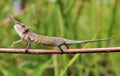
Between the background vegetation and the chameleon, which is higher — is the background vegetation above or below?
below

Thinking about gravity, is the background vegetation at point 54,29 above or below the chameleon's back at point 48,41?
below

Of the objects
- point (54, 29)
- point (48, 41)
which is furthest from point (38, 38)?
point (54, 29)

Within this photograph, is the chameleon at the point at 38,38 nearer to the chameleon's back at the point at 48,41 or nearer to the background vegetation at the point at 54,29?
the chameleon's back at the point at 48,41

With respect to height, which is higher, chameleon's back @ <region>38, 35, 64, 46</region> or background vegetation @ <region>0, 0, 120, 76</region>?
chameleon's back @ <region>38, 35, 64, 46</region>

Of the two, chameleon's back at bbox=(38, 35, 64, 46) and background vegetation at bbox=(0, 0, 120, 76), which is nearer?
chameleon's back at bbox=(38, 35, 64, 46)

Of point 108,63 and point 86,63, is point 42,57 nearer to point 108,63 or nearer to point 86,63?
point 86,63

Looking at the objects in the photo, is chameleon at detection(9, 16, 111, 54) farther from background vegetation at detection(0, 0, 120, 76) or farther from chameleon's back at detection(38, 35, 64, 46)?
background vegetation at detection(0, 0, 120, 76)

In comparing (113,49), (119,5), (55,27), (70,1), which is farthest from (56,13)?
(113,49)

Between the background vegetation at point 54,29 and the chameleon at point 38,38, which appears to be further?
the background vegetation at point 54,29

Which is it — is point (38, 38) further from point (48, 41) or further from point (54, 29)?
point (54, 29)

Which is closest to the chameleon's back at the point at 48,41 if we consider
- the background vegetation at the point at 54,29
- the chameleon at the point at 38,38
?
the chameleon at the point at 38,38

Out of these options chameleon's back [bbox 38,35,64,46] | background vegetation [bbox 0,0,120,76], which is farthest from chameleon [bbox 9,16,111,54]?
background vegetation [bbox 0,0,120,76]
